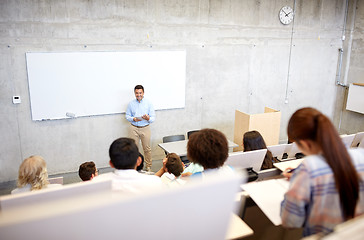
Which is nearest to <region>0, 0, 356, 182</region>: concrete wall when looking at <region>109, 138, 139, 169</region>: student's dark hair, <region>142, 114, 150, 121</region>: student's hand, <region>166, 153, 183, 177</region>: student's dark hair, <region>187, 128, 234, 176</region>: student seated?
<region>142, 114, 150, 121</region>: student's hand

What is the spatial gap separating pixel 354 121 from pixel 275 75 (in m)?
2.29

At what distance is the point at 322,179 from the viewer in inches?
58.6

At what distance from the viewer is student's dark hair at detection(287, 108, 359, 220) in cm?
147

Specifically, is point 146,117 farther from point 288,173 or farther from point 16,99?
point 288,173

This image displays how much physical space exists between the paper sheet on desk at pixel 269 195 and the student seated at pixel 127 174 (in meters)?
0.60

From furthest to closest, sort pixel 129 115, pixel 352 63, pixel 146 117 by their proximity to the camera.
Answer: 1. pixel 352 63
2. pixel 129 115
3. pixel 146 117

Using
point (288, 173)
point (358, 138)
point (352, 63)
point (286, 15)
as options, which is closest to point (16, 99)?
point (288, 173)

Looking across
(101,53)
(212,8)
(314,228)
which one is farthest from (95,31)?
(314,228)

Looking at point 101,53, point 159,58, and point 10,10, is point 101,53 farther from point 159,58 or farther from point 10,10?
point 10,10

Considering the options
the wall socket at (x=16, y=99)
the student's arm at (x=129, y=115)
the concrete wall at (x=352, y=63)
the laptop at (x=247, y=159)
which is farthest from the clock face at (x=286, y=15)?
the wall socket at (x=16, y=99)

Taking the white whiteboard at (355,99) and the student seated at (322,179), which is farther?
the white whiteboard at (355,99)

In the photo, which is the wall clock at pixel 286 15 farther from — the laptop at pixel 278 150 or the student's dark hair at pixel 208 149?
the student's dark hair at pixel 208 149

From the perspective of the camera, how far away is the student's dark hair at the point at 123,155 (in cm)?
202

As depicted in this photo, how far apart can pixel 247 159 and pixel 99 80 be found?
10.8ft
